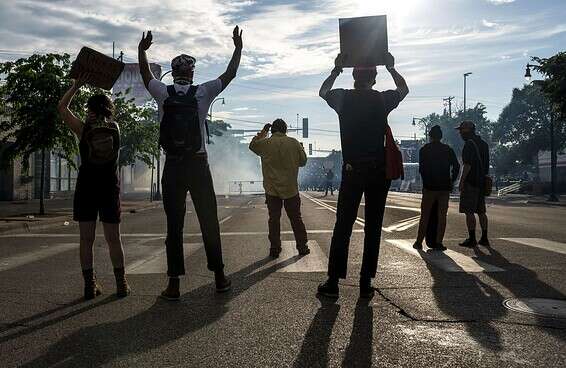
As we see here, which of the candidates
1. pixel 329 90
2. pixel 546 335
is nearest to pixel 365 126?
pixel 329 90

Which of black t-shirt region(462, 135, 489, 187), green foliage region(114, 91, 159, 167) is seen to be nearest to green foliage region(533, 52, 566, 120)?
green foliage region(114, 91, 159, 167)

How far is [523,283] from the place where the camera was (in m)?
5.27

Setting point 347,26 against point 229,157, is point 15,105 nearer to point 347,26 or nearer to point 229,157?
point 347,26

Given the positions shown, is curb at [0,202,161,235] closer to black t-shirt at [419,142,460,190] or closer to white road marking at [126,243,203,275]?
white road marking at [126,243,203,275]

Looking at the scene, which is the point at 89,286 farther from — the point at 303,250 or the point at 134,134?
the point at 134,134

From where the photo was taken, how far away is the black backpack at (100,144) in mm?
4883

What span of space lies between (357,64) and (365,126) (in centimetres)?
52

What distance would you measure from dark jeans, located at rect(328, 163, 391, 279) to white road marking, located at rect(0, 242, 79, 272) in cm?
417

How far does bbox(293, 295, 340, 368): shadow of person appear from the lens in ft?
10.2

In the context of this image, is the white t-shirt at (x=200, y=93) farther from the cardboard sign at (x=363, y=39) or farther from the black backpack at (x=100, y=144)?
the cardboard sign at (x=363, y=39)

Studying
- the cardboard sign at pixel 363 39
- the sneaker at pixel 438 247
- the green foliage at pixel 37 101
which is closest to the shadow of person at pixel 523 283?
the sneaker at pixel 438 247

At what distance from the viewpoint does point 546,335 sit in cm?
356

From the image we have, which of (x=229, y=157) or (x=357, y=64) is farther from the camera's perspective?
(x=229, y=157)

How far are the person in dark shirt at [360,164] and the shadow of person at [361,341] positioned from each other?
446 mm
